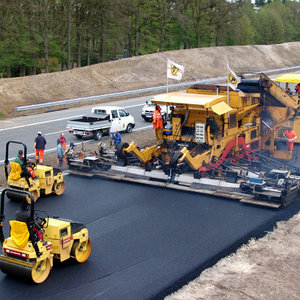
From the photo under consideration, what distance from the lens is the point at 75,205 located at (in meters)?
14.0

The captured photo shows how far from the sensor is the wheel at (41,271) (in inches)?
353

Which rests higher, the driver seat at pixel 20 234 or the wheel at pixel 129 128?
the driver seat at pixel 20 234

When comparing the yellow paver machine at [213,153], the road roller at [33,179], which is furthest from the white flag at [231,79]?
the road roller at [33,179]

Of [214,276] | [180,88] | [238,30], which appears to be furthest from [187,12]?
[214,276]

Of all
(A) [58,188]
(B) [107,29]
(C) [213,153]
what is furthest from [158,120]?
(B) [107,29]

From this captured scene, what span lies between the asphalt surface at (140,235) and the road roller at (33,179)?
314 mm

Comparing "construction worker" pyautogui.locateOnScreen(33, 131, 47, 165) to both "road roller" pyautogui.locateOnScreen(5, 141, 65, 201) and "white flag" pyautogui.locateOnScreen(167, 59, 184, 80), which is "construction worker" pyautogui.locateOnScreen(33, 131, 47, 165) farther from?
"white flag" pyautogui.locateOnScreen(167, 59, 184, 80)

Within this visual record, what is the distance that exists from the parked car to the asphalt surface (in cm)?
654

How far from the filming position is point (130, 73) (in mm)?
46188

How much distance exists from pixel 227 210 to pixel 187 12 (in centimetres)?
5927

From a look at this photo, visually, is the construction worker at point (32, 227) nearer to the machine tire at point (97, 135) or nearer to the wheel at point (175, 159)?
the wheel at point (175, 159)

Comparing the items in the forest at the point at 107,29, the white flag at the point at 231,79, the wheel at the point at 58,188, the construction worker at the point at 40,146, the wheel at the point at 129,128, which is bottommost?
the wheel at the point at 58,188

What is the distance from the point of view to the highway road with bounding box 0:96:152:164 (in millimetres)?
22984

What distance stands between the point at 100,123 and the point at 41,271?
14.8 meters
